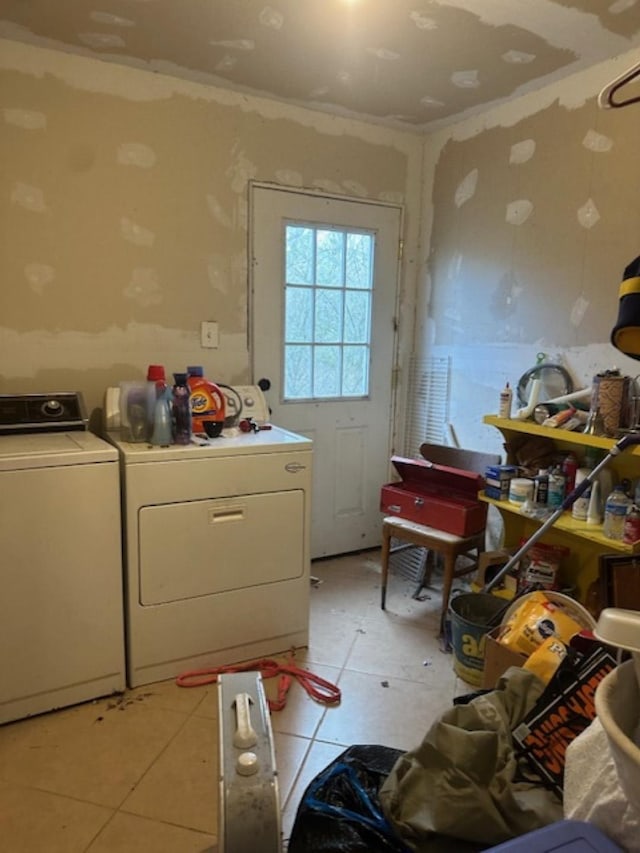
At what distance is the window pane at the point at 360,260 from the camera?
318 cm

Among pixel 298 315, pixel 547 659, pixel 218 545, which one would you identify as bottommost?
pixel 547 659

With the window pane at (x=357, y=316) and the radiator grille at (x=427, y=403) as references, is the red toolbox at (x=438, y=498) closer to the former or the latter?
the radiator grille at (x=427, y=403)

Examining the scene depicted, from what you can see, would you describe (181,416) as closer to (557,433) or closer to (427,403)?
(557,433)

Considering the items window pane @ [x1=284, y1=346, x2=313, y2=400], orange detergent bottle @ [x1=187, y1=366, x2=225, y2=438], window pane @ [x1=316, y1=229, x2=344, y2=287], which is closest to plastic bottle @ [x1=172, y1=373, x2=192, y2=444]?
orange detergent bottle @ [x1=187, y1=366, x2=225, y2=438]

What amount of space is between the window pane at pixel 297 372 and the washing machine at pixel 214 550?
0.69 metres

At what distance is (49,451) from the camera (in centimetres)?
194

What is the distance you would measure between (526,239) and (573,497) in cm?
127

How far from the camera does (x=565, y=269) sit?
2.51m

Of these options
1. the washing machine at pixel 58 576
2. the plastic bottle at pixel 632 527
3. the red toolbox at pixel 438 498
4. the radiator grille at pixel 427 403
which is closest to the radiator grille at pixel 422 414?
the radiator grille at pixel 427 403

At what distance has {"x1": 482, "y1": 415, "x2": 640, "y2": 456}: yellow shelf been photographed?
208 centimetres

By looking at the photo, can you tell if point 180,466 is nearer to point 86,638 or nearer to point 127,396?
point 127,396

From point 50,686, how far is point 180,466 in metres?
0.86

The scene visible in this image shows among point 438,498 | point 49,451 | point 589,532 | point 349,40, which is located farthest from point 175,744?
point 349,40

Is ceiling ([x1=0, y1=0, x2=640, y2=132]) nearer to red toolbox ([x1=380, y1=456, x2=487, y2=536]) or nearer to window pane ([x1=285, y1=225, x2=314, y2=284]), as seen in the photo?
window pane ([x1=285, y1=225, x2=314, y2=284])
